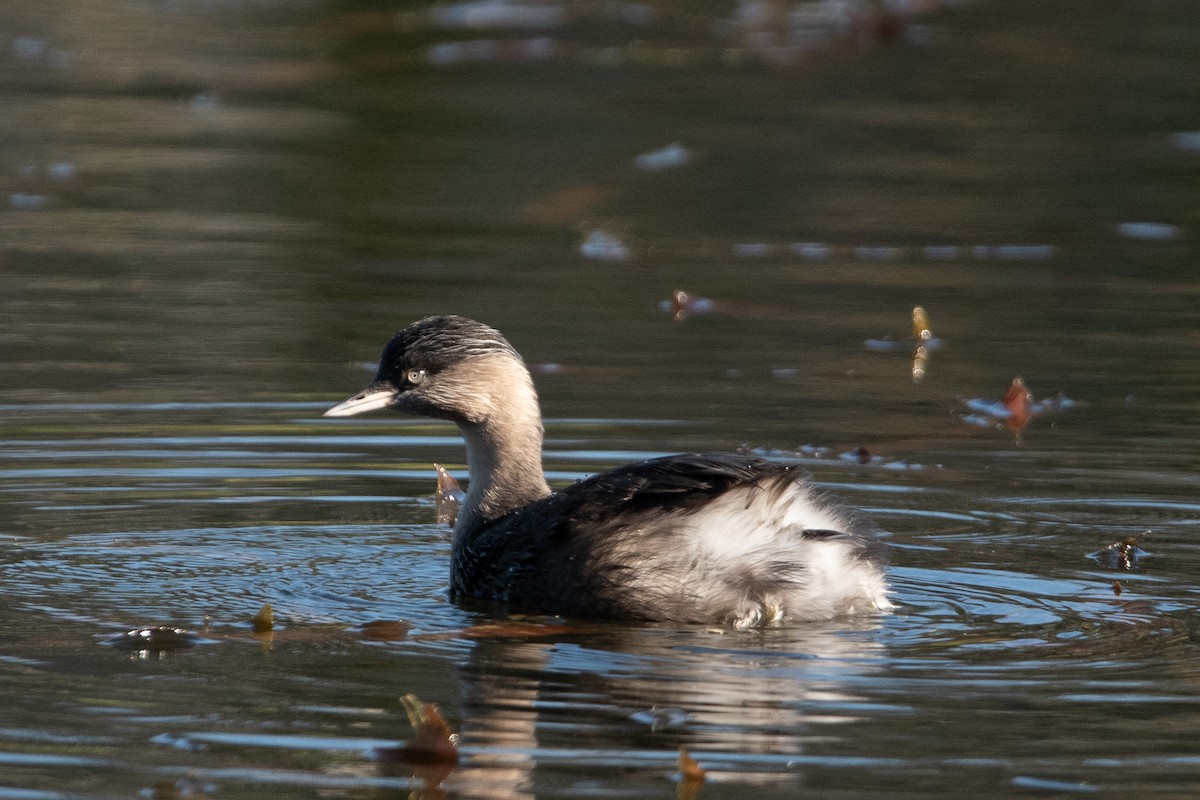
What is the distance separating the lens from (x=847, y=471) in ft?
27.6

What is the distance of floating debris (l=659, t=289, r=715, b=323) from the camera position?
11320mm

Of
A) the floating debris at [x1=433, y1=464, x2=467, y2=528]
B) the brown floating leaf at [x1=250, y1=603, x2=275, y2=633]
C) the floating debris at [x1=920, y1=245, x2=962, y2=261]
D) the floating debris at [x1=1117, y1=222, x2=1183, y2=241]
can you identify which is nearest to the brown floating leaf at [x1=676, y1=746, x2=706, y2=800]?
the brown floating leaf at [x1=250, y1=603, x2=275, y2=633]

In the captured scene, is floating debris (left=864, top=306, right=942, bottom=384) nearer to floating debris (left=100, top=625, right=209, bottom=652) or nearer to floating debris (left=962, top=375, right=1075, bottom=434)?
floating debris (left=962, top=375, right=1075, bottom=434)

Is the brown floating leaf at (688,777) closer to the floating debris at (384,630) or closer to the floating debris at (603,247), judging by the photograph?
the floating debris at (384,630)

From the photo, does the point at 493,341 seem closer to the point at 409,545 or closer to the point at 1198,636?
the point at 409,545

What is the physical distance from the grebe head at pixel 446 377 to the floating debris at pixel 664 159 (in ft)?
27.1

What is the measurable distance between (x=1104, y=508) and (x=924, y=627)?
1.60 meters

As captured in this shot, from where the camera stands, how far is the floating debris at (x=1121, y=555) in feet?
23.0

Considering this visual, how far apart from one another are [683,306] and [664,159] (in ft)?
15.1

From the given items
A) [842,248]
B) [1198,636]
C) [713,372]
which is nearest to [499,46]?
[842,248]

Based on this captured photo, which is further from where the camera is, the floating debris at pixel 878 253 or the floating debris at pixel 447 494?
the floating debris at pixel 878 253

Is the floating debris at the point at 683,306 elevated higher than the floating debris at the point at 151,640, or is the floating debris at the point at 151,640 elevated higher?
the floating debris at the point at 683,306

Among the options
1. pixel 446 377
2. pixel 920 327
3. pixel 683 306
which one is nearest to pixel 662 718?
pixel 446 377

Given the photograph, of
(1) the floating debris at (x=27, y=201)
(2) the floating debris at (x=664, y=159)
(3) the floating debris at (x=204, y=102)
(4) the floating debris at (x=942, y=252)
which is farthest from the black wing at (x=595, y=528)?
(3) the floating debris at (x=204, y=102)
